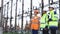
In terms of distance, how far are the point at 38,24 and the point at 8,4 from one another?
21.8 feet

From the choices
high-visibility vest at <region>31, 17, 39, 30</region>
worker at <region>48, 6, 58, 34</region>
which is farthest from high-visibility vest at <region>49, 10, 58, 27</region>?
high-visibility vest at <region>31, 17, 39, 30</region>

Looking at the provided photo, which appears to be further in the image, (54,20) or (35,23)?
(35,23)

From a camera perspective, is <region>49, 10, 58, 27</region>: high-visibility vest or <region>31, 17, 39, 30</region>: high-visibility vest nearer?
<region>49, 10, 58, 27</region>: high-visibility vest

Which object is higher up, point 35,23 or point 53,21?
point 53,21

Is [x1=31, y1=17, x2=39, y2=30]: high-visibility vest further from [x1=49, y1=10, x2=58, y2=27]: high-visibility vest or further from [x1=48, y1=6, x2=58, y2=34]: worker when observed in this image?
[x1=49, y1=10, x2=58, y2=27]: high-visibility vest

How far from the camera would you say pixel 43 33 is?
1149 centimetres

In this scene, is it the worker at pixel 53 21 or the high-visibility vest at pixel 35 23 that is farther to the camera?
the high-visibility vest at pixel 35 23

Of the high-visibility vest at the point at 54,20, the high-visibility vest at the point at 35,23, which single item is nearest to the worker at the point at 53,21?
the high-visibility vest at the point at 54,20

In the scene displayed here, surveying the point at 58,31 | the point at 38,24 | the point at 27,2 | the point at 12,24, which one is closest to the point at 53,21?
the point at 58,31

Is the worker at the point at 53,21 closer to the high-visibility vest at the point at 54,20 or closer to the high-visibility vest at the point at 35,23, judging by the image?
the high-visibility vest at the point at 54,20

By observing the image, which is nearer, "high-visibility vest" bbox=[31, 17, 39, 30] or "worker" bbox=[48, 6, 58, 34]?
"worker" bbox=[48, 6, 58, 34]

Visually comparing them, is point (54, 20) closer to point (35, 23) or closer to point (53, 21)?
point (53, 21)

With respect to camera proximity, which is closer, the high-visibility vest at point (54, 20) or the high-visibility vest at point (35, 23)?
the high-visibility vest at point (54, 20)

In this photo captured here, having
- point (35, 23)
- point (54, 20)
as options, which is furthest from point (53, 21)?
point (35, 23)
